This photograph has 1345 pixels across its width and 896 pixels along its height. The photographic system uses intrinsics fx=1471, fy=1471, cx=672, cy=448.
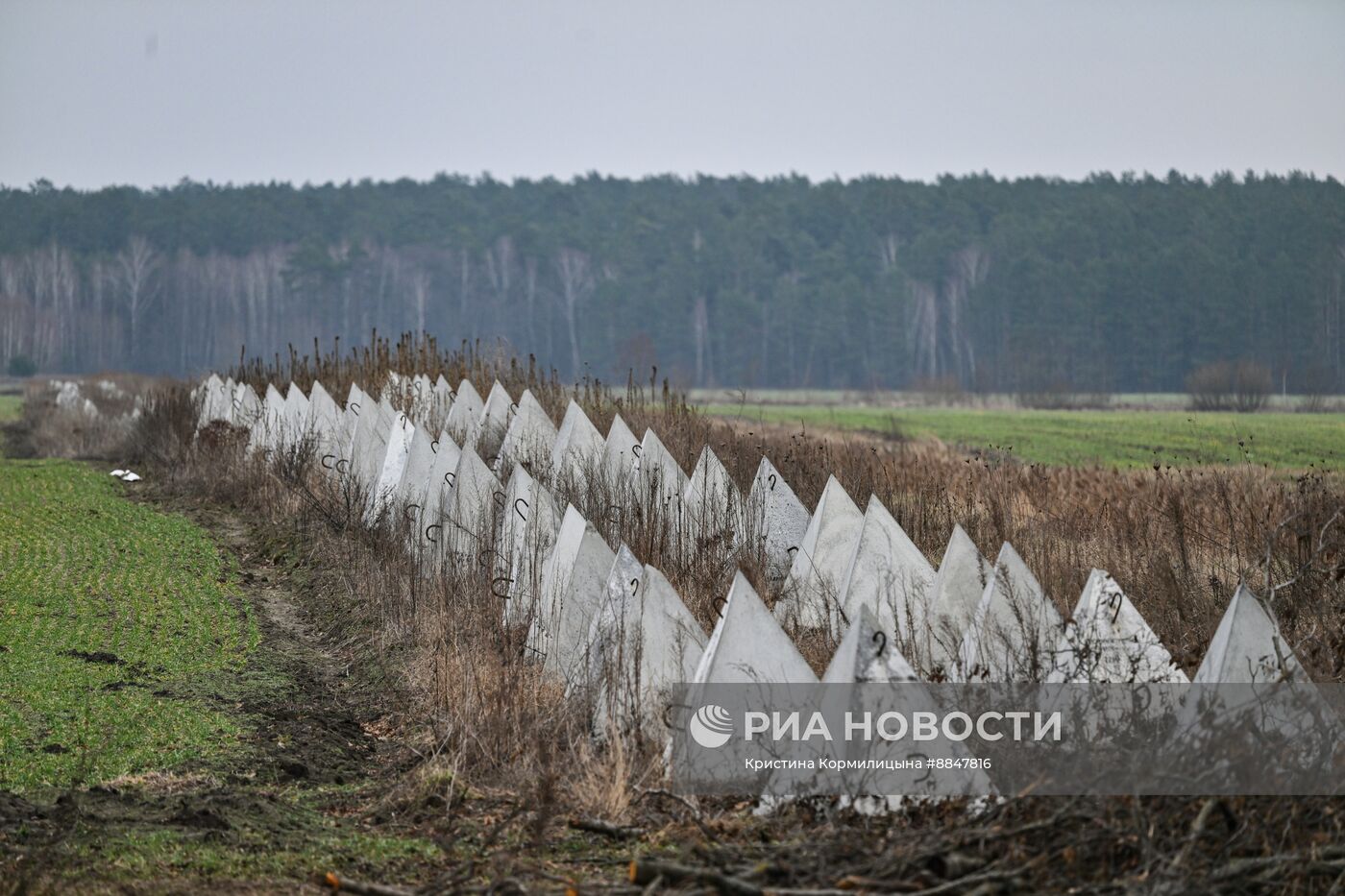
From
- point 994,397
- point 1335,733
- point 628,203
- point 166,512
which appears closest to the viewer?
point 1335,733

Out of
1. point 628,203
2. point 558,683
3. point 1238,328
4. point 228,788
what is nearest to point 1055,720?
point 558,683

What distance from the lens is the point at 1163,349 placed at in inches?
3110

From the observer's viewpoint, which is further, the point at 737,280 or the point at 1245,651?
the point at 737,280

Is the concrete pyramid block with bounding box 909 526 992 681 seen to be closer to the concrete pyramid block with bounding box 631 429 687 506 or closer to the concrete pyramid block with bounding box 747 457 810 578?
the concrete pyramid block with bounding box 747 457 810 578

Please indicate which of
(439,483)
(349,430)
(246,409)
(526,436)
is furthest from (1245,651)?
(246,409)

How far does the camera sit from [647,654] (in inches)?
249

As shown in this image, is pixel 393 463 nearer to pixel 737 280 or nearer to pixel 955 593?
pixel 955 593

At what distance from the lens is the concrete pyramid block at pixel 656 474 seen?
33.6ft

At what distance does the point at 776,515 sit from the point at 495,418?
19.7ft

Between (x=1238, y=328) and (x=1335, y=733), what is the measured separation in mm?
77557

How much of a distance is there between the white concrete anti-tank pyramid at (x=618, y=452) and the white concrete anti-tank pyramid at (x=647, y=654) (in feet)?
14.8

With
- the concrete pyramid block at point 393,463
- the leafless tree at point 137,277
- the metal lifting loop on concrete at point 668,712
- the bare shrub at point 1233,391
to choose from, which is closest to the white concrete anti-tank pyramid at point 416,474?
the concrete pyramid block at point 393,463

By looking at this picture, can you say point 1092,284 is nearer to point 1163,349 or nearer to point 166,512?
point 1163,349

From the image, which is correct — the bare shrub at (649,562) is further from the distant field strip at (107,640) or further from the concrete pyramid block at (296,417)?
the distant field strip at (107,640)
